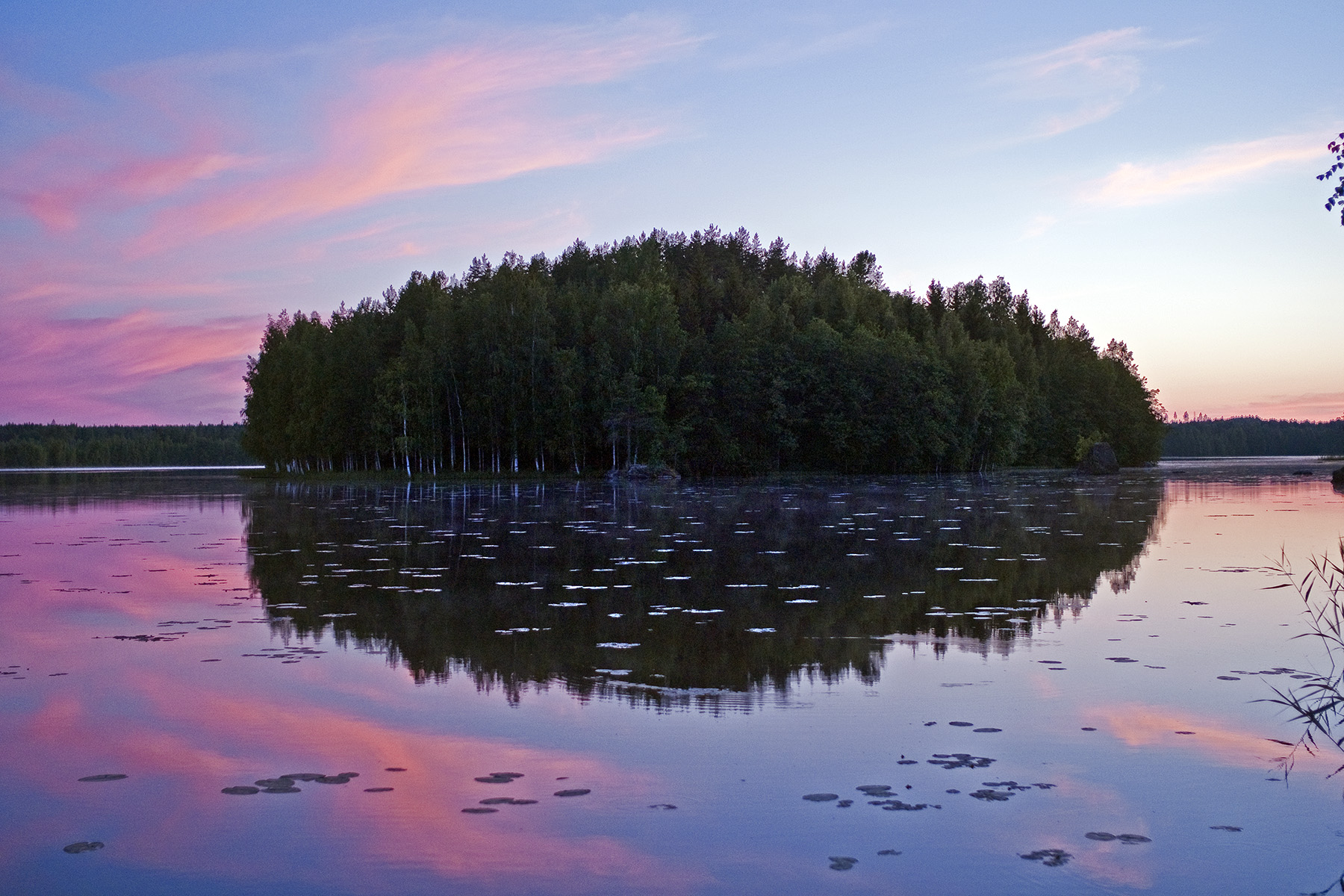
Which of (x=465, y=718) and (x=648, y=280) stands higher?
(x=648, y=280)

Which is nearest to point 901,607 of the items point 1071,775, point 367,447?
point 1071,775

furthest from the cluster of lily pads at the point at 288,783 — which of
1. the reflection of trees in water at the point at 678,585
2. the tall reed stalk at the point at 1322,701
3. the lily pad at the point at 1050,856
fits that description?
the tall reed stalk at the point at 1322,701

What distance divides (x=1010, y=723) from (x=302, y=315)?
112 m

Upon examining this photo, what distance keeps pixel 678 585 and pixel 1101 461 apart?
76757 millimetres

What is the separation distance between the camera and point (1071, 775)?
22.7 ft

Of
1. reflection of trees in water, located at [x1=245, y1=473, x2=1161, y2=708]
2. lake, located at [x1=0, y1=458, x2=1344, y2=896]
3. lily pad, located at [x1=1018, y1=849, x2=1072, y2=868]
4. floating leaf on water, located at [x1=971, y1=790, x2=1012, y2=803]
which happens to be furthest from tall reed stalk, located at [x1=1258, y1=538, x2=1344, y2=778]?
reflection of trees in water, located at [x1=245, y1=473, x2=1161, y2=708]

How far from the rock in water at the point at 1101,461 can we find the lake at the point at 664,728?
67.9m

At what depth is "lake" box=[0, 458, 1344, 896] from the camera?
562 cm

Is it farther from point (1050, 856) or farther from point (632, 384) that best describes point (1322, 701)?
point (632, 384)

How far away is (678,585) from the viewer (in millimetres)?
15852

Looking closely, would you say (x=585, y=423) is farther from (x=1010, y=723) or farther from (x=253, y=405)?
(x=1010, y=723)

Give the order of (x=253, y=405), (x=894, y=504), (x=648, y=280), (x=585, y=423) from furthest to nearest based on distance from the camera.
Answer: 1. (x=253, y=405)
2. (x=648, y=280)
3. (x=585, y=423)
4. (x=894, y=504)

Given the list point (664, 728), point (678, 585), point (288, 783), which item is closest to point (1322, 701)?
point (664, 728)

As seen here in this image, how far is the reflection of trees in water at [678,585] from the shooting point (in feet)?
34.3
